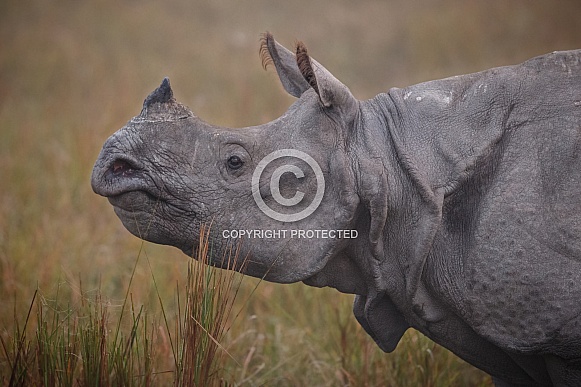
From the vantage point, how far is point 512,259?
8.59 feet

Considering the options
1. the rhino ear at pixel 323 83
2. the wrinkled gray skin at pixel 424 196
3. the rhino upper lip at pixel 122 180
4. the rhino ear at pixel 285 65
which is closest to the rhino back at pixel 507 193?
the wrinkled gray skin at pixel 424 196

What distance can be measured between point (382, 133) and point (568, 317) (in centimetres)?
92

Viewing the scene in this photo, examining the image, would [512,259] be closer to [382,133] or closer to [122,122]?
[382,133]

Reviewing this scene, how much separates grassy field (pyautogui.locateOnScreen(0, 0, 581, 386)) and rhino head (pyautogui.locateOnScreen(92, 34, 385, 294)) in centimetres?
29

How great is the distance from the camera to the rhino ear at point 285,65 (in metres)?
3.24

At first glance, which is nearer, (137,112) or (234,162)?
(234,162)

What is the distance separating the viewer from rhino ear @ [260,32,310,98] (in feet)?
10.6

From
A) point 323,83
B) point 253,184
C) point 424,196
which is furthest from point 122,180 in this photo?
point 424,196

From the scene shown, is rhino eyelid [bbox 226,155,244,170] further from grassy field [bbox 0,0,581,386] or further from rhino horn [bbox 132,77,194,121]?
grassy field [bbox 0,0,581,386]

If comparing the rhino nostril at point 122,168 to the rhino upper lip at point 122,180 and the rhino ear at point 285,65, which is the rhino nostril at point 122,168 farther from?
the rhino ear at point 285,65

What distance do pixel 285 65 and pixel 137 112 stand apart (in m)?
4.93

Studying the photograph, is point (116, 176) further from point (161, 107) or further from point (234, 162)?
point (234, 162)

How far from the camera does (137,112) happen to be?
26.0 feet

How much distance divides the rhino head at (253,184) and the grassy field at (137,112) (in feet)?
0.96
